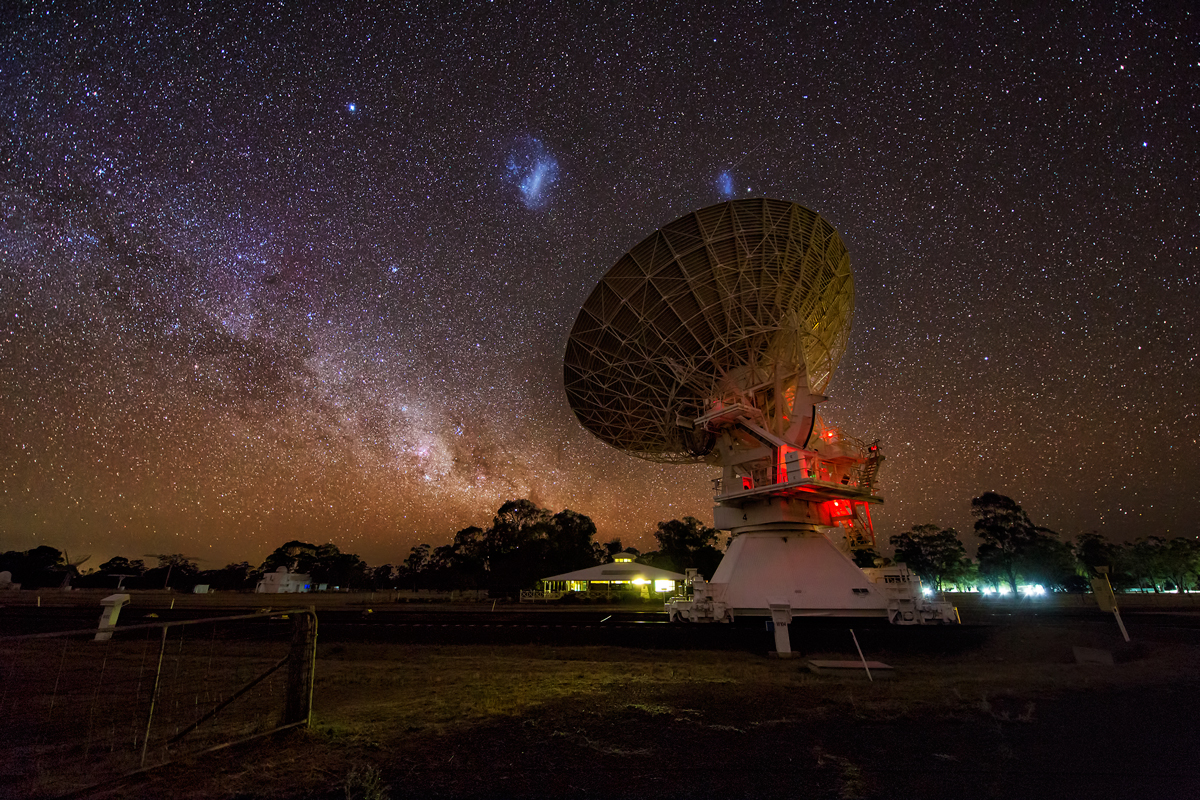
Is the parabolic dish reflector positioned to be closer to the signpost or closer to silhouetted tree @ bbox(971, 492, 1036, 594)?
the signpost

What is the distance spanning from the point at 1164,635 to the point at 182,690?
78.6 feet

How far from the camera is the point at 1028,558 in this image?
5334 centimetres

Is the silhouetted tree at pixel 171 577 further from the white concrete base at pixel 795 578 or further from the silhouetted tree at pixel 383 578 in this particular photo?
the white concrete base at pixel 795 578

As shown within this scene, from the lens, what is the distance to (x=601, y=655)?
12.5 metres

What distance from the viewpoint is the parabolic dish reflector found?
2044 centimetres

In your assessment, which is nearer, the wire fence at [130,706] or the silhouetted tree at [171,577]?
the wire fence at [130,706]

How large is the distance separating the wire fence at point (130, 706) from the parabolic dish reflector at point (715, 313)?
50.7 feet

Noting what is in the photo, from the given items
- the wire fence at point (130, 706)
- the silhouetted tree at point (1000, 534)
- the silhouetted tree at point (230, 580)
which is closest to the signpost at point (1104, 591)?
the wire fence at point (130, 706)

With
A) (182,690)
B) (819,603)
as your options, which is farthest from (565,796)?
(819,603)

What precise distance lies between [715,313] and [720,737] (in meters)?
17.2

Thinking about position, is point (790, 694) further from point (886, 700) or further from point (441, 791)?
point (441, 791)

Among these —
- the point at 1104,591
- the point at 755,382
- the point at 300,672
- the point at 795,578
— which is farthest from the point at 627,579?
the point at 300,672

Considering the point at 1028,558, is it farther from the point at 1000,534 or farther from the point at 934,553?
the point at 934,553

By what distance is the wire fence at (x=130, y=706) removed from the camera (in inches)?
188
